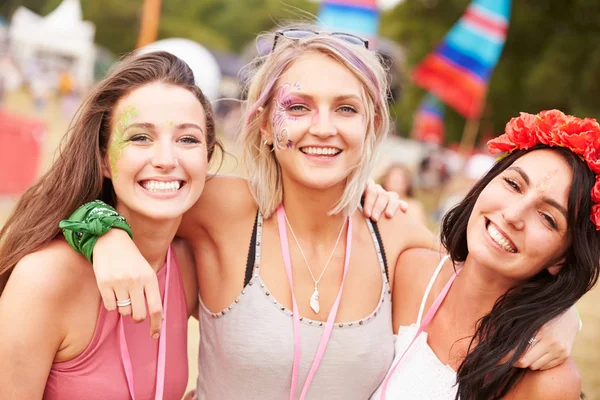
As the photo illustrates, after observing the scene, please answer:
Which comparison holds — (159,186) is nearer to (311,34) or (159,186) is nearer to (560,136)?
(311,34)

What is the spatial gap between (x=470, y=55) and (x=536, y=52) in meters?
11.9

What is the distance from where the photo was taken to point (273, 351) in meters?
2.44

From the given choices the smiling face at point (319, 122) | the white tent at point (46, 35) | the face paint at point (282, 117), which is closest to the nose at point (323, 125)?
the smiling face at point (319, 122)

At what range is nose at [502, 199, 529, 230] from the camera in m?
2.26

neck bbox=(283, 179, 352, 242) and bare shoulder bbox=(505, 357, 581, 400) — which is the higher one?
neck bbox=(283, 179, 352, 242)

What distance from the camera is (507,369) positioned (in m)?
2.28

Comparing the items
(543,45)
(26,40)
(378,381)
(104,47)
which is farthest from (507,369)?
(104,47)

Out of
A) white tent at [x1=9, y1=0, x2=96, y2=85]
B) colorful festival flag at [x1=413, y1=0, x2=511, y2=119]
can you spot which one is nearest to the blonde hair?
colorful festival flag at [x1=413, y1=0, x2=511, y2=119]

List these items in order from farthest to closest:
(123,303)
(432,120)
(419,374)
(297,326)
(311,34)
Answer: (432,120), (311,34), (419,374), (297,326), (123,303)

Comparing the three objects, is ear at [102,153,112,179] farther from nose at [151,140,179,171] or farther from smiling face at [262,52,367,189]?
smiling face at [262,52,367,189]

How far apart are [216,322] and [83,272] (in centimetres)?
60

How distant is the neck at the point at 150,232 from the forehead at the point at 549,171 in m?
1.35

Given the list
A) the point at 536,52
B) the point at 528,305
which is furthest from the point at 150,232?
the point at 536,52

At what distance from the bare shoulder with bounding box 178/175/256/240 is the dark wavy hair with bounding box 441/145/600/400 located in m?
1.07
